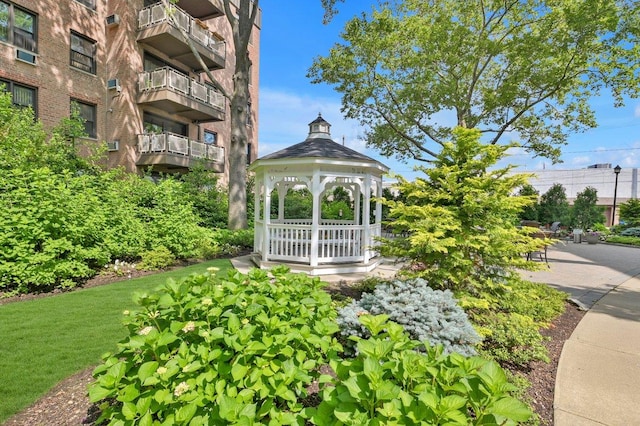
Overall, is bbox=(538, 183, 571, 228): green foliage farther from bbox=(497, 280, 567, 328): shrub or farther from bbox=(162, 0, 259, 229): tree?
bbox=(162, 0, 259, 229): tree

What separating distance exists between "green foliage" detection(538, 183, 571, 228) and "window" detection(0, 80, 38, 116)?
89.2ft

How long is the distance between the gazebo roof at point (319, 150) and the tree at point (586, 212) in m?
19.7

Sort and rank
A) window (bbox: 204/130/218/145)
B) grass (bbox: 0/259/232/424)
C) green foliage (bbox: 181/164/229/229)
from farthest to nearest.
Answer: window (bbox: 204/130/218/145) < green foliage (bbox: 181/164/229/229) < grass (bbox: 0/259/232/424)

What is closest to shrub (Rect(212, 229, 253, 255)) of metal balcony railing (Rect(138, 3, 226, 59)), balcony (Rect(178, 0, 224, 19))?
metal balcony railing (Rect(138, 3, 226, 59))

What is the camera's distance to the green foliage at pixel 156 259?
770 centimetres

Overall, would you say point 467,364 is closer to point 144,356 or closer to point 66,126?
point 144,356

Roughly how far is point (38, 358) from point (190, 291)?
224cm

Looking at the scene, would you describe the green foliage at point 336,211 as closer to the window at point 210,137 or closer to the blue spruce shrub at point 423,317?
the window at point 210,137

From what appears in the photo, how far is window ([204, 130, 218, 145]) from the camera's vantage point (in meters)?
18.3

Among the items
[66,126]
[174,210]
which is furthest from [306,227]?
[66,126]

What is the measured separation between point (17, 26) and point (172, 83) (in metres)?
5.16

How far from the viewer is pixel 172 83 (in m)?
14.0

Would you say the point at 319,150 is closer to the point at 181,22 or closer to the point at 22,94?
the point at 181,22

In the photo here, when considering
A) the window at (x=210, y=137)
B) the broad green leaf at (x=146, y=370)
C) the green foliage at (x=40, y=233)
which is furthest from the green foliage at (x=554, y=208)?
the broad green leaf at (x=146, y=370)
